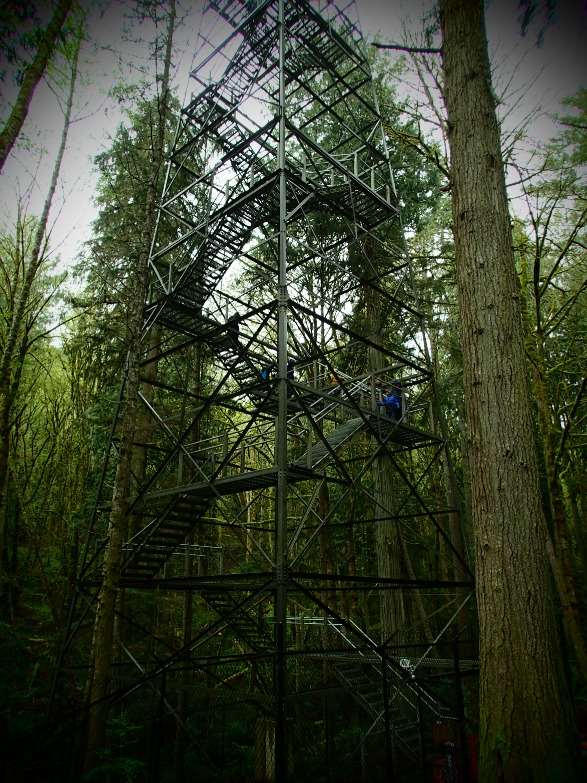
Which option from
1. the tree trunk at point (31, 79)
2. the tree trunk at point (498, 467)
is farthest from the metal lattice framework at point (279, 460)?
the tree trunk at point (31, 79)

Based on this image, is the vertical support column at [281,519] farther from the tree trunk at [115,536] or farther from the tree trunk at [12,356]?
the tree trunk at [12,356]

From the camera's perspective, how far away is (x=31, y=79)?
7.91 metres

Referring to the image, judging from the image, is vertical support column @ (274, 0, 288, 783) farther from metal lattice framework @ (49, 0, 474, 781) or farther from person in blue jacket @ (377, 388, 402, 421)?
person in blue jacket @ (377, 388, 402, 421)

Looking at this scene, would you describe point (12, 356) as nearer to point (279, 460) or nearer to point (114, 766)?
point (279, 460)

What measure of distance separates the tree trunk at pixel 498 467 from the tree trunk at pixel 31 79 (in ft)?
20.6

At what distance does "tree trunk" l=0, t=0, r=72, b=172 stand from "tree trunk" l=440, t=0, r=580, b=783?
20.6ft

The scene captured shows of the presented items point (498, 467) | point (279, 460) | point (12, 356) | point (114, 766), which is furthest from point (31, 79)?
point (114, 766)

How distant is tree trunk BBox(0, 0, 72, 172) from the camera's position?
727cm

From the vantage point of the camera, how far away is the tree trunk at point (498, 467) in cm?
416

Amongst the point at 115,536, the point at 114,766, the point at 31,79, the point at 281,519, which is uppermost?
the point at 31,79

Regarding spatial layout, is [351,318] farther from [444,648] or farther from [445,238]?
[444,648]

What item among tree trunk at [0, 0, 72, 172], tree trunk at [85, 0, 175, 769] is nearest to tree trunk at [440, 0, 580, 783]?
tree trunk at [85, 0, 175, 769]

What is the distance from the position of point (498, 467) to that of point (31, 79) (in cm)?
908

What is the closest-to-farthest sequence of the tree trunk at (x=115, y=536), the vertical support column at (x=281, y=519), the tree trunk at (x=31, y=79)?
the vertical support column at (x=281, y=519) → the tree trunk at (x=115, y=536) → the tree trunk at (x=31, y=79)
